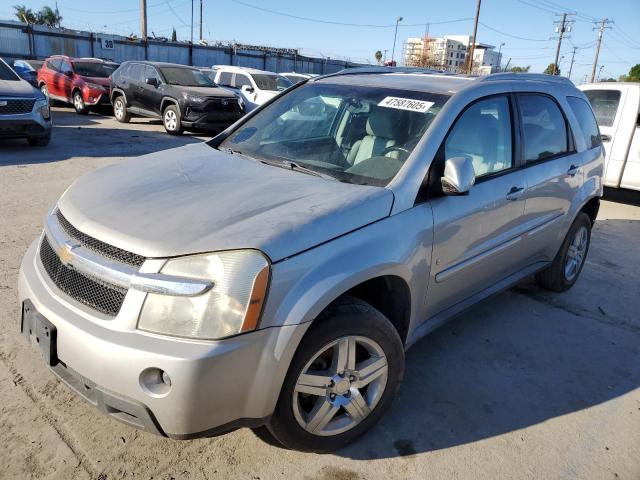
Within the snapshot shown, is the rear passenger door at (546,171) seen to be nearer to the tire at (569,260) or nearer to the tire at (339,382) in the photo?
the tire at (569,260)

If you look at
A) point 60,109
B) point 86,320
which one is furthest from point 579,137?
point 60,109

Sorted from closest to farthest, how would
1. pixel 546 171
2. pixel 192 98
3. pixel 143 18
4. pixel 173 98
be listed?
pixel 546 171
pixel 192 98
pixel 173 98
pixel 143 18

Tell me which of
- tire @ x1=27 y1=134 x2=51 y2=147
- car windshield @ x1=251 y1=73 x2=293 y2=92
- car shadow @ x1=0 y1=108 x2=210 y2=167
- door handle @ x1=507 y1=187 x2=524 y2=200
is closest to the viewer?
door handle @ x1=507 y1=187 x2=524 y2=200

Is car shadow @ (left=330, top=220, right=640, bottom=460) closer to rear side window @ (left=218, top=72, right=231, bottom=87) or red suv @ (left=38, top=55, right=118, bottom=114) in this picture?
rear side window @ (left=218, top=72, right=231, bottom=87)

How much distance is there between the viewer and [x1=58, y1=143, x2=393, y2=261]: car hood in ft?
6.93

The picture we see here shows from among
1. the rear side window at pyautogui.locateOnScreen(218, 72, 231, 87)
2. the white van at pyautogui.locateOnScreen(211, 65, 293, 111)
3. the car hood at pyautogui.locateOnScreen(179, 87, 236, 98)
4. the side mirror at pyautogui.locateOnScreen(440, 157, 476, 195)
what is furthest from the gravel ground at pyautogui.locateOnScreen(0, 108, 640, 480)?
the rear side window at pyautogui.locateOnScreen(218, 72, 231, 87)

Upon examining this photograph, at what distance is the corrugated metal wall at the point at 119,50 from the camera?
89.5 ft

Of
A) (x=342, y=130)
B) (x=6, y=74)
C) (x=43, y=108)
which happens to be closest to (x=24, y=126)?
(x=43, y=108)

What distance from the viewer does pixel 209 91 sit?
41.9 feet

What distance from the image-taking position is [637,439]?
284 centimetres

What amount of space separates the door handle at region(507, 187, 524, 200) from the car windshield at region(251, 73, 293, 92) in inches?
467

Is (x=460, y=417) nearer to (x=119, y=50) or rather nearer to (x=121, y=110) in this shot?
(x=121, y=110)

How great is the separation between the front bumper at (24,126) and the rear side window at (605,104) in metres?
9.12

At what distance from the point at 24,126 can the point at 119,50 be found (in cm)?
2484
